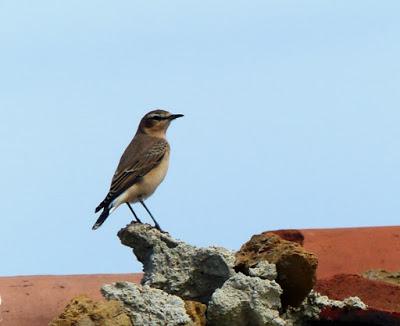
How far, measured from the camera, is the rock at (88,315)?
241 inches

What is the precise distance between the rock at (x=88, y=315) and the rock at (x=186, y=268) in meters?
0.93

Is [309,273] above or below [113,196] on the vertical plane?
below

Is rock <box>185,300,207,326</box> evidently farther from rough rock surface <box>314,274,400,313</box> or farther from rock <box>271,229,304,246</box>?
rock <box>271,229,304,246</box>

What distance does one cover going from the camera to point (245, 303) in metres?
6.73

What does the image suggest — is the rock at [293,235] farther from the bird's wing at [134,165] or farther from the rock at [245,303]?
the rock at [245,303]

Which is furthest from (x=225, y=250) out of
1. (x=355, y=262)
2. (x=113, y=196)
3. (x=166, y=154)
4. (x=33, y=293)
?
(x=166, y=154)

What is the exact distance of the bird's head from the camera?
12.9 m

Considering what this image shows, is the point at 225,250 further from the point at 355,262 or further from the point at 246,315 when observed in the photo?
the point at 355,262

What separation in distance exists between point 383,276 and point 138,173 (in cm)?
353

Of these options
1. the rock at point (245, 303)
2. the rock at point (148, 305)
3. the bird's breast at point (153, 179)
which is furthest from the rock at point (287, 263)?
the bird's breast at point (153, 179)

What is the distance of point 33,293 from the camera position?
27.2ft

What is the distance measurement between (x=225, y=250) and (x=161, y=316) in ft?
2.78

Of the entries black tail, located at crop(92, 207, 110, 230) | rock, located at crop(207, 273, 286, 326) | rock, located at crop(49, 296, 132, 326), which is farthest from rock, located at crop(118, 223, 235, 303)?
black tail, located at crop(92, 207, 110, 230)

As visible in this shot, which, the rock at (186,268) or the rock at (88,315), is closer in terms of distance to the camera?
the rock at (88,315)
